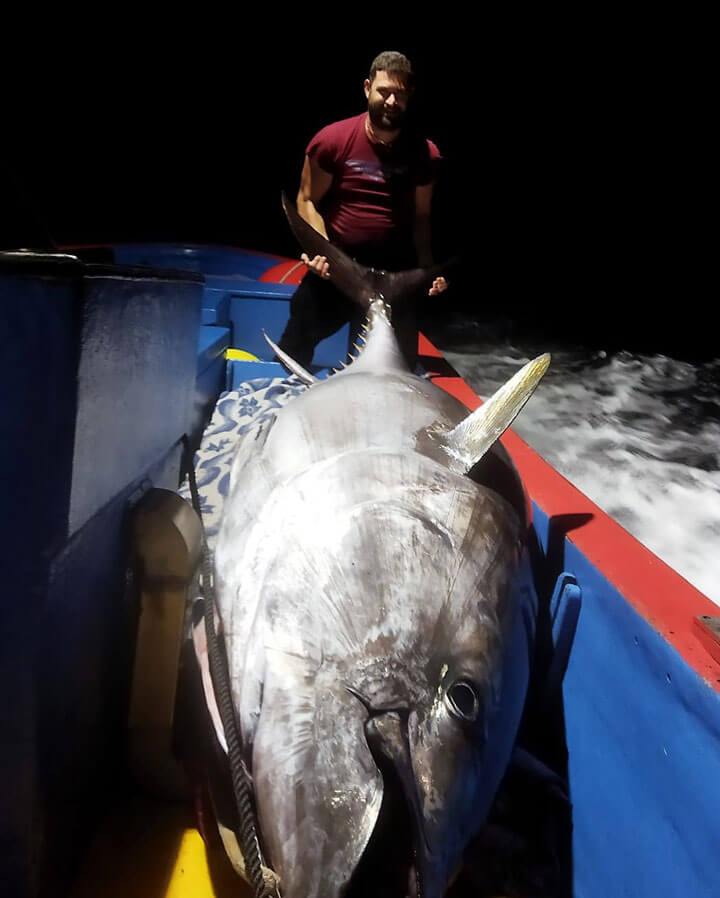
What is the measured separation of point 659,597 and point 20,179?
136cm

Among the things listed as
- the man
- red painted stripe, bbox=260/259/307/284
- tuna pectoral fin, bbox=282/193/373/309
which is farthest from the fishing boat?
red painted stripe, bbox=260/259/307/284

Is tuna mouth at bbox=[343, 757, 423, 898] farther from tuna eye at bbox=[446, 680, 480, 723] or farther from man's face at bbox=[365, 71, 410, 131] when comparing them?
man's face at bbox=[365, 71, 410, 131]

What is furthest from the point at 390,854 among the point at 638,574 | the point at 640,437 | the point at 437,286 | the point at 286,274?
the point at 640,437

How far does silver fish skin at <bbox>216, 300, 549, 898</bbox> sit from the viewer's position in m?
0.72

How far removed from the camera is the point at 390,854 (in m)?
0.71

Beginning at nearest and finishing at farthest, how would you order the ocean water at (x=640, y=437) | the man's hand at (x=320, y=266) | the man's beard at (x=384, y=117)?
the man's hand at (x=320, y=266) → the man's beard at (x=384, y=117) → the ocean water at (x=640, y=437)

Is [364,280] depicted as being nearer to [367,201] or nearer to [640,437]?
[367,201]

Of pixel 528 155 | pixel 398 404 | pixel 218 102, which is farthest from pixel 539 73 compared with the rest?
pixel 398 404

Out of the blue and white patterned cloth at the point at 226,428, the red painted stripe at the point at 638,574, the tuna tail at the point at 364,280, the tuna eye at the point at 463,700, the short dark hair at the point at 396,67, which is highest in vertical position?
the short dark hair at the point at 396,67

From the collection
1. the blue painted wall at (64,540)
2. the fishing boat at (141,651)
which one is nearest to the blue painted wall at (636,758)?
the fishing boat at (141,651)

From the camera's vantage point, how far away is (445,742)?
0.77 meters

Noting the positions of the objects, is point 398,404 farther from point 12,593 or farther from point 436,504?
point 12,593

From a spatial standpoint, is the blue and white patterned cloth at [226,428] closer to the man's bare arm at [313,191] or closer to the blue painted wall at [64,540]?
the blue painted wall at [64,540]

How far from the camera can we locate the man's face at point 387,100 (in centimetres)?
260
